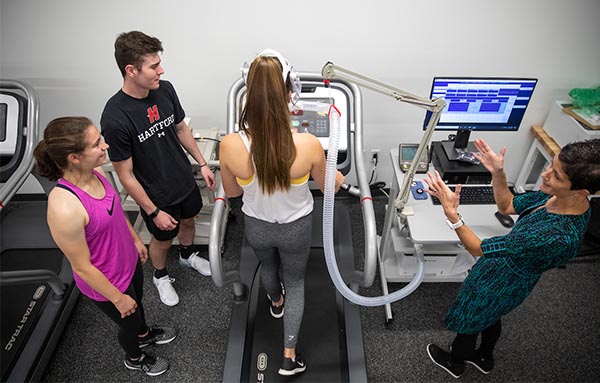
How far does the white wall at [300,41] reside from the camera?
7.41ft

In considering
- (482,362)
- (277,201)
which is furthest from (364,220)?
(482,362)

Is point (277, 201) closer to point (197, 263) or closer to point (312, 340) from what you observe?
point (312, 340)

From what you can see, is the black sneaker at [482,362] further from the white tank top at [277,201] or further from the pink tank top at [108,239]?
the pink tank top at [108,239]

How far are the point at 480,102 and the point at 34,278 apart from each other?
2.50 metres

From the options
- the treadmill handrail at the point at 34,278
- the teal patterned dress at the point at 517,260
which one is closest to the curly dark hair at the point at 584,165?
the teal patterned dress at the point at 517,260

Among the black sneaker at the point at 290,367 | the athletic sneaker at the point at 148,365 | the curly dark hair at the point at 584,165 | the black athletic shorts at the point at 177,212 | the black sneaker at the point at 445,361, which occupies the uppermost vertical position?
the curly dark hair at the point at 584,165

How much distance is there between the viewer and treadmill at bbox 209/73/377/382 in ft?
6.27

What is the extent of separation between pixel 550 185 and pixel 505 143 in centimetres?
169

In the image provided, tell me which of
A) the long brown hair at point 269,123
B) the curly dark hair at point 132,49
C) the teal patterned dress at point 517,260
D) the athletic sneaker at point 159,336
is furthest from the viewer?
the athletic sneaker at point 159,336

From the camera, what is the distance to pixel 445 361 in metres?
2.12

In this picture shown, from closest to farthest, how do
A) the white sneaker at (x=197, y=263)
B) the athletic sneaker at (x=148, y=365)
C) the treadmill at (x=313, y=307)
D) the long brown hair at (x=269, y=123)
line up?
the long brown hair at (x=269, y=123)
the treadmill at (x=313, y=307)
the athletic sneaker at (x=148, y=365)
the white sneaker at (x=197, y=263)

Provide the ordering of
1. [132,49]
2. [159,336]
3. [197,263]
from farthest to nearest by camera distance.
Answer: [197,263] → [159,336] → [132,49]

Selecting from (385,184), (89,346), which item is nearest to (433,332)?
(385,184)

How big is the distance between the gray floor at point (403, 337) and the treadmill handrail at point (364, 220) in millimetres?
366
